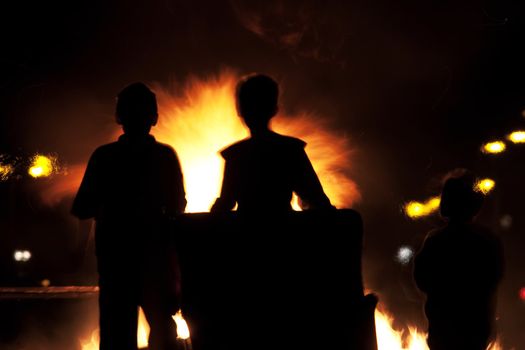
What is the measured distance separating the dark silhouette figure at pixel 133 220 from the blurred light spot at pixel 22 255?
2035 cm

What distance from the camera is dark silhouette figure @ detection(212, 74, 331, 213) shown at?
3.14 meters

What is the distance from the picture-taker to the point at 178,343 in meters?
3.35

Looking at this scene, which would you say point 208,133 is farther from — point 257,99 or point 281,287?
point 281,287

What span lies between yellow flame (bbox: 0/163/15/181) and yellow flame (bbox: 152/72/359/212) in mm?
6744

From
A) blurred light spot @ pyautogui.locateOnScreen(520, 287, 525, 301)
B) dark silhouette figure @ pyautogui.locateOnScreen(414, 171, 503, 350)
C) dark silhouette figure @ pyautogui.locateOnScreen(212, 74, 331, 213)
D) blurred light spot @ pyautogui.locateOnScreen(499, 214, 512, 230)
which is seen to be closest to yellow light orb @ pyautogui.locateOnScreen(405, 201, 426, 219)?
blurred light spot @ pyautogui.locateOnScreen(499, 214, 512, 230)

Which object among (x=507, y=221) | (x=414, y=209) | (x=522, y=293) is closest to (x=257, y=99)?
(x=522, y=293)

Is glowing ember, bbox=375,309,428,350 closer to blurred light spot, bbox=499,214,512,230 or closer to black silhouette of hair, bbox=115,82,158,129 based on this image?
black silhouette of hair, bbox=115,82,158,129

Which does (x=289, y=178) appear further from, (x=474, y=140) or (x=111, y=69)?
(x=474, y=140)

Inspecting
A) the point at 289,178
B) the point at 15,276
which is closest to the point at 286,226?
the point at 289,178

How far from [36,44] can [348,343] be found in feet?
26.0

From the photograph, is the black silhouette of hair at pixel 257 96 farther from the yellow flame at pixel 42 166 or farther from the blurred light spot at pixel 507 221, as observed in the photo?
the blurred light spot at pixel 507 221

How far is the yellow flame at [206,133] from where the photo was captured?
702cm

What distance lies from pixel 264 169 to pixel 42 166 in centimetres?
746

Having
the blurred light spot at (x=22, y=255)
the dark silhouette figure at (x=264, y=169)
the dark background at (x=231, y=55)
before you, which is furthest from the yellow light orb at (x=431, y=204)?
the dark silhouette figure at (x=264, y=169)
